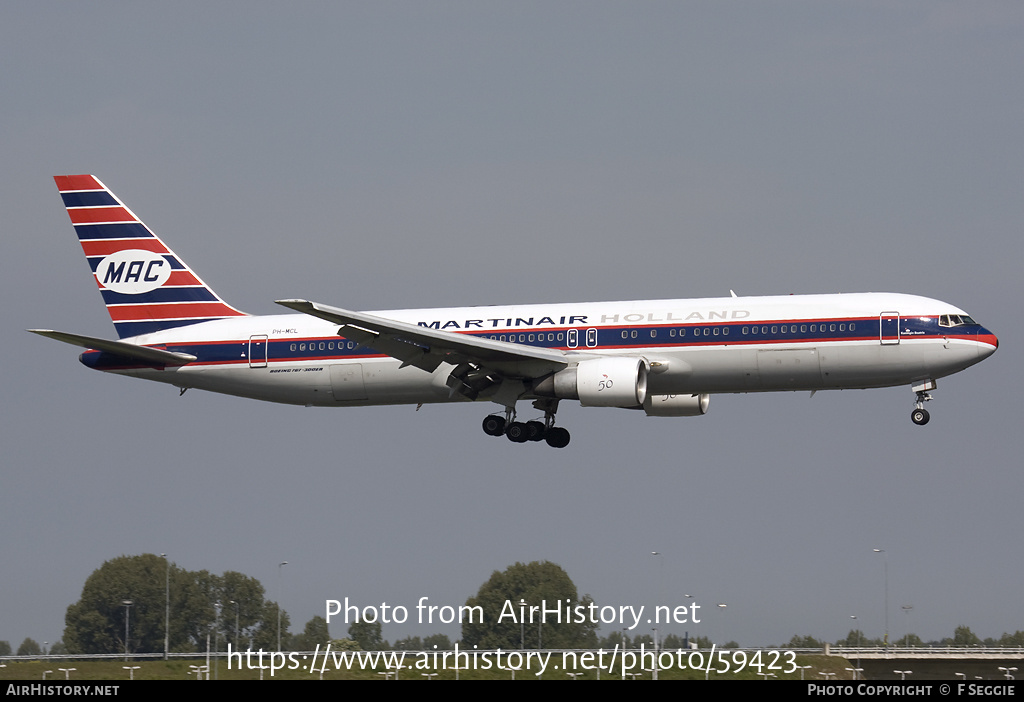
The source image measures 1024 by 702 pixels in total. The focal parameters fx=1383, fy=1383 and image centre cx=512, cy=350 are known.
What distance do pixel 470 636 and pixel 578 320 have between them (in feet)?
85.4

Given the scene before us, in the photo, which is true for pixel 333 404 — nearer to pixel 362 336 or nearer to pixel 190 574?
pixel 362 336

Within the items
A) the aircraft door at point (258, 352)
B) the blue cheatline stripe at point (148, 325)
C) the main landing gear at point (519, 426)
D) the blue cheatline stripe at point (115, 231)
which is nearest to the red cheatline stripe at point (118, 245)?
the blue cheatline stripe at point (115, 231)

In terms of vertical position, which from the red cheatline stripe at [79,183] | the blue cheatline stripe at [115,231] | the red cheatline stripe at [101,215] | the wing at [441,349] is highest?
the red cheatline stripe at [79,183]

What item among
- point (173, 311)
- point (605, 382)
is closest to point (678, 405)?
point (605, 382)

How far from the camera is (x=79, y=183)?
6062cm

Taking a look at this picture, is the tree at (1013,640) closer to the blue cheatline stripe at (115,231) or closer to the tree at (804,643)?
the tree at (804,643)

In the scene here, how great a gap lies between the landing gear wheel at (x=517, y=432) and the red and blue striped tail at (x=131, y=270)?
40.9 feet

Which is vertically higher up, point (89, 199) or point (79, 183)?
point (79, 183)

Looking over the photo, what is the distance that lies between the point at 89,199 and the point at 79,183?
944 millimetres

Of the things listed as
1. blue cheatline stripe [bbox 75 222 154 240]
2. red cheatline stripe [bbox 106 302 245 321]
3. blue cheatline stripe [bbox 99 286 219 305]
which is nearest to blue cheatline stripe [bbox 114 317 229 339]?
red cheatline stripe [bbox 106 302 245 321]

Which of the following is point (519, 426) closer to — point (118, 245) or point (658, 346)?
point (658, 346)

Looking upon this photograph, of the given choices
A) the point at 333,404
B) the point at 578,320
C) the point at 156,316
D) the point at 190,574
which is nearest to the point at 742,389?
the point at 578,320

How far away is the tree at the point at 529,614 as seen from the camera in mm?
61875

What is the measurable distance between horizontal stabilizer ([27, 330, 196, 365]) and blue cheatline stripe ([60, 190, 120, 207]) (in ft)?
27.0
